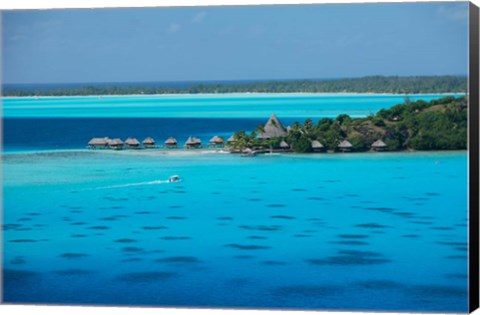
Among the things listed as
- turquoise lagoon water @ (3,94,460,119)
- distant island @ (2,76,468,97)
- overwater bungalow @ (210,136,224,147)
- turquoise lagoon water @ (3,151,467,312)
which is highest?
distant island @ (2,76,468,97)

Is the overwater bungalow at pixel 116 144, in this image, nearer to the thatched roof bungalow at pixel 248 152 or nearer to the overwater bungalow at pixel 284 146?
the thatched roof bungalow at pixel 248 152

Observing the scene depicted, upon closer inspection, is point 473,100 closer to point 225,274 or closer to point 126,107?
point 225,274

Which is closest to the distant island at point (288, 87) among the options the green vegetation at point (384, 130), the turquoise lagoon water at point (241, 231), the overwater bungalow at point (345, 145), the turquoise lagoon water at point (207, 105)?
the turquoise lagoon water at point (207, 105)

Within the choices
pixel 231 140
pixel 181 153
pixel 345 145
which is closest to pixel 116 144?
pixel 181 153

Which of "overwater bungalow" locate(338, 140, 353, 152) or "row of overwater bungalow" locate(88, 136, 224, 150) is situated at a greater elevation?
"row of overwater bungalow" locate(88, 136, 224, 150)

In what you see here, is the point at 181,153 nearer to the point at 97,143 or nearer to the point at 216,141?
the point at 216,141

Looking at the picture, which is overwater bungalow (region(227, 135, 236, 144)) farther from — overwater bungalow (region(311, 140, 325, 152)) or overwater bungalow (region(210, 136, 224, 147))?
overwater bungalow (region(311, 140, 325, 152))

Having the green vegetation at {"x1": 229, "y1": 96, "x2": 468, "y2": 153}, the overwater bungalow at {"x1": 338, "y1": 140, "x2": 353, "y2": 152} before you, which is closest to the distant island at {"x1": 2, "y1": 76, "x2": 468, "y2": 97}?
the green vegetation at {"x1": 229, "y1": 96, "x2": 468, "y2": 153}

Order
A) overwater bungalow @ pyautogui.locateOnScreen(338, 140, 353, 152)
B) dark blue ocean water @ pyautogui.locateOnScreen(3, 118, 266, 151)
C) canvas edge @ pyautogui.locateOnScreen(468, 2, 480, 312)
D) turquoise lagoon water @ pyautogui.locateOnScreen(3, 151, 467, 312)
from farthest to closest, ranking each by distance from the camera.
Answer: dark blue ocean water @ pyautogui.locateOnScreen(3, 118, 266, 151) → overwater bungalow @ pyautogui.locateOnScreen(338, 140, 353, 152) → turquoise lagoon water @ pyautogui.locateOnScreen(3, 151, 467, 312) → canvas edge @ pyautogui.locateOnScreen(468, 2, 480, 312)
